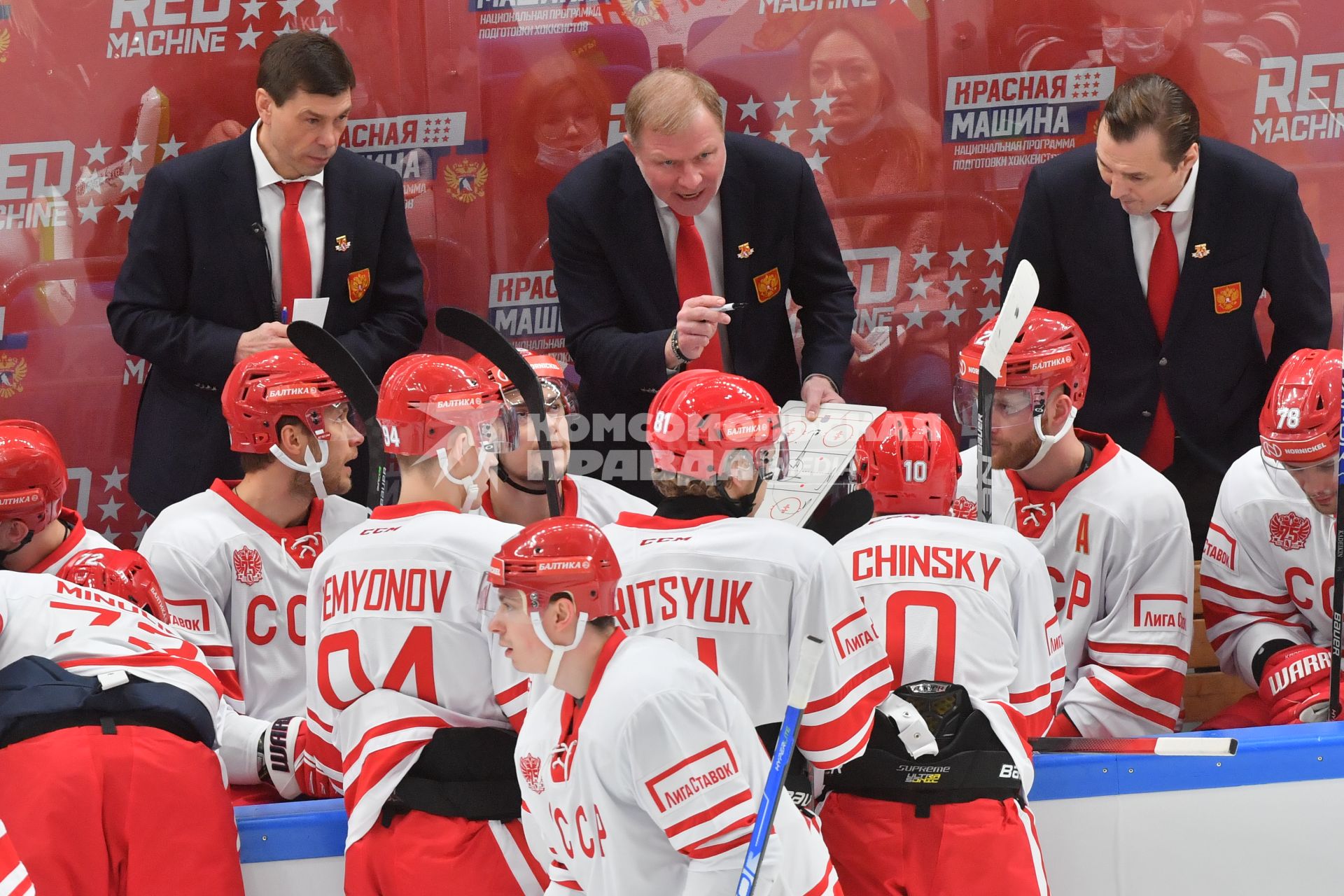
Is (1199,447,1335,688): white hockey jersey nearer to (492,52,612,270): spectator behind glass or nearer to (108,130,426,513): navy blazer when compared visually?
(108,130,426,513): navy blazer

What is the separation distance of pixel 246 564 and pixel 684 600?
1.41 metres

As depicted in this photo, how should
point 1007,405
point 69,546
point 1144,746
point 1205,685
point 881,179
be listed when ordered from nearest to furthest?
point 1144,746, point 69,546, point 1007,405, point 1205,685, point 881,179

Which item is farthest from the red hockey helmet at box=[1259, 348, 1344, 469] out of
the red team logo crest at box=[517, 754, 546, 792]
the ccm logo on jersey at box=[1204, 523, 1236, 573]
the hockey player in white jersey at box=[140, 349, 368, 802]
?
the hockey player in white jersey at box=[140, 349, 368, 802]

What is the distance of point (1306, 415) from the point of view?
404 centimetres

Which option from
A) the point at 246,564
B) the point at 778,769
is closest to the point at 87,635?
the point at 246,564

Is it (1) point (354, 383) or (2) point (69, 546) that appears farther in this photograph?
(1) point (354, 383)

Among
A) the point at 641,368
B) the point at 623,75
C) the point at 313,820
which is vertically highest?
the point at 623,75

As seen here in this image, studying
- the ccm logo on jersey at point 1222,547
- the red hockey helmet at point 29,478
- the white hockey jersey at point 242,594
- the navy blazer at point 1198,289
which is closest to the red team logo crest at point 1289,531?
the ccm logo on jersey at point 1222,547

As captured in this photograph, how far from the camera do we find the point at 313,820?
357cm

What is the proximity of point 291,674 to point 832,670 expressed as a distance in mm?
1668

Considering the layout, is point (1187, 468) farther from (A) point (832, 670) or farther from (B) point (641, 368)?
(A) point (832, 670)

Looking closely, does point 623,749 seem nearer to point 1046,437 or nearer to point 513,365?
point 513,365

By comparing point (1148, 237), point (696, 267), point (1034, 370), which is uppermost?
point (1148, 237)

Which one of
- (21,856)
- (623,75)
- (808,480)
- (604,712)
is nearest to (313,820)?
(21,856)
